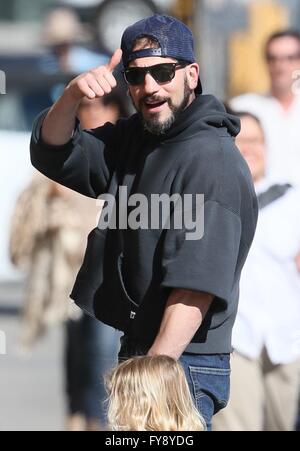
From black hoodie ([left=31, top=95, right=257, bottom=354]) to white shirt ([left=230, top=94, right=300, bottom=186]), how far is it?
191 cm

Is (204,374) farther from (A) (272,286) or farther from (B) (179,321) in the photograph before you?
(A) (272,286)

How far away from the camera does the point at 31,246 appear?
273 inches

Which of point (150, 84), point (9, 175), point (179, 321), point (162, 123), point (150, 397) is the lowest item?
point (150, 397)

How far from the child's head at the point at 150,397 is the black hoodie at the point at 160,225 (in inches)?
10.2

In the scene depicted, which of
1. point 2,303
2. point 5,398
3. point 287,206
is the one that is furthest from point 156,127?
point 2,303

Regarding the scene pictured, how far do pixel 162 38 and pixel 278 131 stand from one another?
275 centimetres

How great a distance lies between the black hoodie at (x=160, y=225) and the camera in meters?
3.80

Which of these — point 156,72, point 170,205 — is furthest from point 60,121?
point 170,205

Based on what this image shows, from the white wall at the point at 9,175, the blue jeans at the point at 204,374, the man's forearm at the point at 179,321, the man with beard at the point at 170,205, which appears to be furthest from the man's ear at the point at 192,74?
the white wall at the point at 9,175

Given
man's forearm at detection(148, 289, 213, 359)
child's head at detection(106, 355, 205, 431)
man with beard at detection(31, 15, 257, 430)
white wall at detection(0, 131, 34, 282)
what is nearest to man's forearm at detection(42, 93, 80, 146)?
man with beard at detection(31, 15, 257, 430)

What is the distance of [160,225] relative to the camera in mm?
3908

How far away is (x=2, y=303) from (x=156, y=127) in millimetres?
9050

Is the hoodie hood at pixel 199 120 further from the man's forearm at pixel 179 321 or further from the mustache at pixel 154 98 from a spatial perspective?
the man's forearm at pixel 179 321
